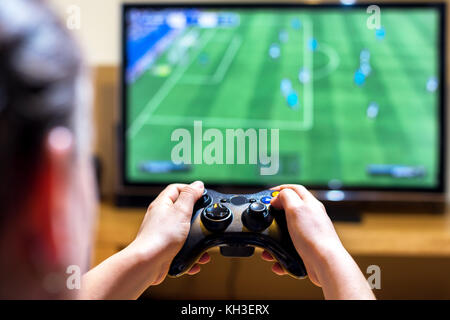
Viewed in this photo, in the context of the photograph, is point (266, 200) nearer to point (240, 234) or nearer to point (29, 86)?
point (240, 234)

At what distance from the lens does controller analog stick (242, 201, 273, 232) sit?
0.64 m

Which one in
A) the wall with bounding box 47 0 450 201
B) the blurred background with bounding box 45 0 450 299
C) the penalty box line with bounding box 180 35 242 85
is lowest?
the blurred background with bounding box 45 0 450 299

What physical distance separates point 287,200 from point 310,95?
1.16 meters

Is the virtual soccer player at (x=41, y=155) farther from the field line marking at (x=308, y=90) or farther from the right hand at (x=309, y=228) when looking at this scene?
the field line marking at (x=308, y=90)

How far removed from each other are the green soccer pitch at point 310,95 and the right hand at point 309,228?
1.06 meters

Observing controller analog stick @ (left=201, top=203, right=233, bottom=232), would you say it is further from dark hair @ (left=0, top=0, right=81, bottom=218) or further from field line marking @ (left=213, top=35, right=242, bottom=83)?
field line marking @ (left=213, top=35, right=242, bottom=83)

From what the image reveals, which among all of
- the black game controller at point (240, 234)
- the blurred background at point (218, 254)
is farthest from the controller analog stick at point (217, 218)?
the blurred background at point (218, 254)

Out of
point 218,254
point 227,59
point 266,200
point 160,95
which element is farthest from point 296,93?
point 266,200

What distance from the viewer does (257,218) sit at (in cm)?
64

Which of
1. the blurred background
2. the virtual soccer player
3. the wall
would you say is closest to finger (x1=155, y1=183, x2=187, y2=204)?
the virtual soccer player

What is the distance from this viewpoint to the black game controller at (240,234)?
65 cm

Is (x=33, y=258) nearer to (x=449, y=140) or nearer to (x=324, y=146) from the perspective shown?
(x=324, y=146)

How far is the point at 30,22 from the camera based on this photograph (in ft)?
0.91

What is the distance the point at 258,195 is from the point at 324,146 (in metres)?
1.10
